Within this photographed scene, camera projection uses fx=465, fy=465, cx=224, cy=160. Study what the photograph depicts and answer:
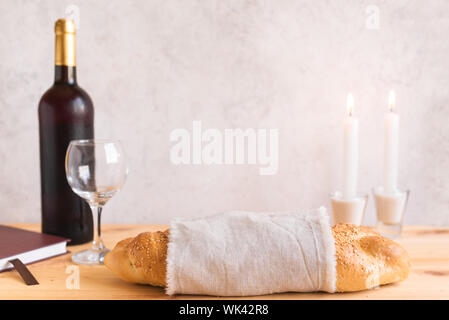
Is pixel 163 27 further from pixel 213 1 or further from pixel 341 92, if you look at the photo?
pixel 341 92

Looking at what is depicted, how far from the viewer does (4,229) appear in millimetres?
889

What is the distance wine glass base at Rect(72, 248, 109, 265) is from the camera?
756 mm

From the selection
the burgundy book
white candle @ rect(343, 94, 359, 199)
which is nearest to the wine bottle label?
the burgundy book

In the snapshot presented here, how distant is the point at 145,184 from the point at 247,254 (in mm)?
531

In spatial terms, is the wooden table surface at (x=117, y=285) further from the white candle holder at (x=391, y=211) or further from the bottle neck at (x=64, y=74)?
the bottle neck at (x=64, y=74)

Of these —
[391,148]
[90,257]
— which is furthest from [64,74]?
[391,148]

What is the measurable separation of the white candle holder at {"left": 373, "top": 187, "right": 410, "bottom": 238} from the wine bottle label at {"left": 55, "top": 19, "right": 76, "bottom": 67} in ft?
2.12

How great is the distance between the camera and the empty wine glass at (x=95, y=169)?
2.41 ft

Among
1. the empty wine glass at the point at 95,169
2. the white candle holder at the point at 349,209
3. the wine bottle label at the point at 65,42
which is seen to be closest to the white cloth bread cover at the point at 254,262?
the empty wine glass at the point at 95,169

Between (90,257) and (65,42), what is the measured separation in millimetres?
370

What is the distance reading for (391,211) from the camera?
3.05ft

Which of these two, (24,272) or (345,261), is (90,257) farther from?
(345,261)

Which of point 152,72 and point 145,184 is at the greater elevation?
point 152,72
